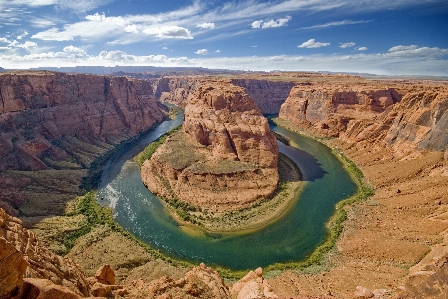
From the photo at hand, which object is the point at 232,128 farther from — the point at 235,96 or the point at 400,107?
the point at 400,107

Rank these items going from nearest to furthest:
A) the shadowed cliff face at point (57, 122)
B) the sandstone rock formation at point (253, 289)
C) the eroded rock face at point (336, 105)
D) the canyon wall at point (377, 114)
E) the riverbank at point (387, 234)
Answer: the sandstone rock formation at point (253, 289) < the riverbank at point (387, 234) < the canyon wall at point (377, 114) < the shadowed cliff face at point (57, 122) < the eroded rock face at point (336, 105)

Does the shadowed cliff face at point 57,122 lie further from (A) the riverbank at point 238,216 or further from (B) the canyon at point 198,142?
(A) the riverbank at point 238,216

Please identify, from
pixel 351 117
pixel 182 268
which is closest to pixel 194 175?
pixel 182 268

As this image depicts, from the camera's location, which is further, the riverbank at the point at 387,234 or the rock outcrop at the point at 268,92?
the rock outcrop at the point at 268,92

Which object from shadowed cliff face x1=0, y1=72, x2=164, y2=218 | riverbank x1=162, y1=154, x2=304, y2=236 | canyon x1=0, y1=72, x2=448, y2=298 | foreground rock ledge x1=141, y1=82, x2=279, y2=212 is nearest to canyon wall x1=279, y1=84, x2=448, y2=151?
canyon x1=0, y1=72, x2=448, y2=298

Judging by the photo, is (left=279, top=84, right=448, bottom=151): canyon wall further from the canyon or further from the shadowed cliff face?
the shadowed cliff face

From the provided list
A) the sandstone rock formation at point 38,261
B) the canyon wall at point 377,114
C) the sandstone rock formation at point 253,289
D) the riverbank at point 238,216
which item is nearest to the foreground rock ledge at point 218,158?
the riverbank at point 238,216

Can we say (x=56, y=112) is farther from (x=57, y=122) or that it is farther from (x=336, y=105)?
(x=336, y=105)

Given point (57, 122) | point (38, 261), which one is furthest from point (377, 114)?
point (57, 122)
